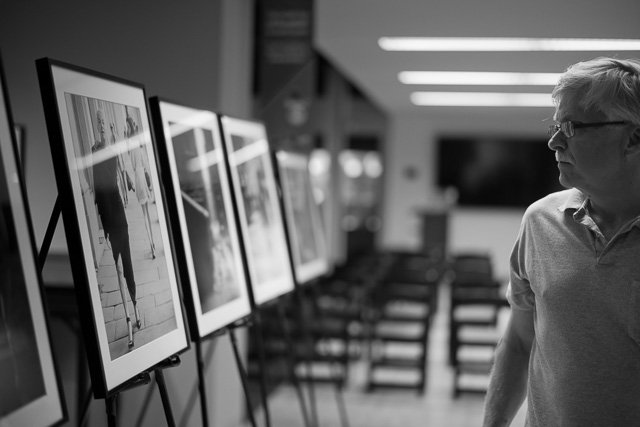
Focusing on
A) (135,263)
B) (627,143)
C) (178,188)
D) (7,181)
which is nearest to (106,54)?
(178,188)

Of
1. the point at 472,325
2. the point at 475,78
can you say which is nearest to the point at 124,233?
the point at 475,78

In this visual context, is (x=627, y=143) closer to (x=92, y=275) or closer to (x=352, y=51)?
(x=92, y=275)

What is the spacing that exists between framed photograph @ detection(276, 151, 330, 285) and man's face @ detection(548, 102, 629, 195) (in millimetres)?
2985

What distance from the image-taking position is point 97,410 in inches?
175

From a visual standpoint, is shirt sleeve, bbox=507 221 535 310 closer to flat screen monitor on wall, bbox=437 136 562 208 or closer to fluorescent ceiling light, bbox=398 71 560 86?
fluorescent ceiling light, bbox=398 71 560 86

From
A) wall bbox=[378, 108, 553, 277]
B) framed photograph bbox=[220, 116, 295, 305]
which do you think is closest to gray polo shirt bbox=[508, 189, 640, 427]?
framed photograph bbox=[220, 116, 295, 305]

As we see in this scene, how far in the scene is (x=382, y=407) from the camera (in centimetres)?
670

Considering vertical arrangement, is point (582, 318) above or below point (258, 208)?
below

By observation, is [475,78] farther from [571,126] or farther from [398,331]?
[571,126]

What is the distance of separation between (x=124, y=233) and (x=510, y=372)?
1.19 m

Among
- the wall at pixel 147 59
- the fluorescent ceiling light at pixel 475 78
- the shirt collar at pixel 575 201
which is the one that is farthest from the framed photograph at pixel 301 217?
the shirt collar at pixel 575 201

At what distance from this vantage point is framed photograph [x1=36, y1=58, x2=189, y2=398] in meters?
2.07

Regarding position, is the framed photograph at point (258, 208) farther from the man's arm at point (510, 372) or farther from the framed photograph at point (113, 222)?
the man's arm at point (510, 372)

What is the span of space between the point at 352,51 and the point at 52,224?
4.61 metres
